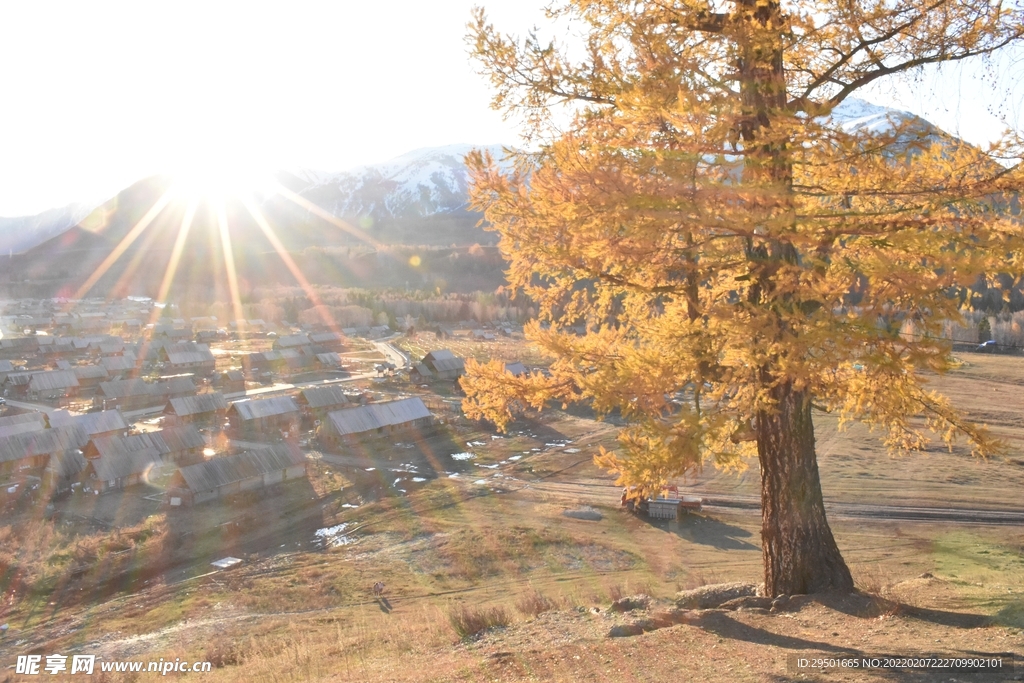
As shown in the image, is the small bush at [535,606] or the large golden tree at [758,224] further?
the small bush at [535,606]

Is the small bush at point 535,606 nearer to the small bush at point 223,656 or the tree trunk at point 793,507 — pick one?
the tree trunk at point 793,507

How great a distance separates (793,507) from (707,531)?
13.1 metres

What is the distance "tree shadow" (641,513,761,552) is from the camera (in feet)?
64.5

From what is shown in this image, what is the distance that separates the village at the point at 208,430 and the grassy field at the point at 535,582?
0.78 m

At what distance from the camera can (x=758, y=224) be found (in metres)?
6.39

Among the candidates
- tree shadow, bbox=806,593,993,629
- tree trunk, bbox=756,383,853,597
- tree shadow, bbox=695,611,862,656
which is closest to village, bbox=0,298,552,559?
tree shadow, bbox=695,611,862,656

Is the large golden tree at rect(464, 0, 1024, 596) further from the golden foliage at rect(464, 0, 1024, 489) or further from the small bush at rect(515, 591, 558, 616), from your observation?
the small bush at rect(515, 591, 558, 616)

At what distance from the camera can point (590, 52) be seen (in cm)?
766

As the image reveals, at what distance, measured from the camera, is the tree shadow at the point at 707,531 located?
64.5ft

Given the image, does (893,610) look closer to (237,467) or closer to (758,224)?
(758,224)

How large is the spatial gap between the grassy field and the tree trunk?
1.61 ft

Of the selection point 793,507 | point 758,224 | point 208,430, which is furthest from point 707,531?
point 208,430

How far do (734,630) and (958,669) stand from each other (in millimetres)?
2468

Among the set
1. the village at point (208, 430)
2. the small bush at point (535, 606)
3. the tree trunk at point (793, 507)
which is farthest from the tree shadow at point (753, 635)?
the village at point (208, 430)
